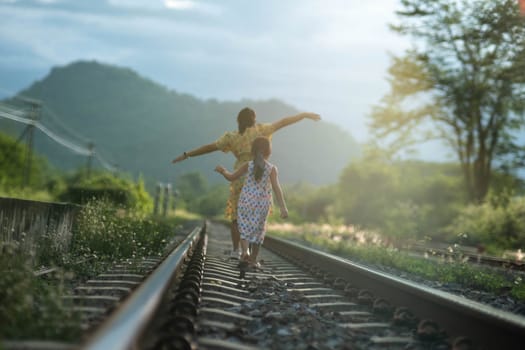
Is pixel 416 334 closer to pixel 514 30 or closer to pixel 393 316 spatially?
pixel 393 316

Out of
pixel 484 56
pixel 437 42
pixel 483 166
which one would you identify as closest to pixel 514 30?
pixel 484 56

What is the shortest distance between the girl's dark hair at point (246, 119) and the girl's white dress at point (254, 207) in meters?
0.94

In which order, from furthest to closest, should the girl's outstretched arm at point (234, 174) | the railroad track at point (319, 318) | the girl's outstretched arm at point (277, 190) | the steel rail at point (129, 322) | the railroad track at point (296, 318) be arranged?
the girl's outstretched arm at point (234, 174)
the girl's outstretched arm at point (277, 190)
the railroad track at point (319, 318)
the railroad track at point (296, 318)
the steel rail at point (129, 322)

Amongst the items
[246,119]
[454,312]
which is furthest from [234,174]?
[454,312]

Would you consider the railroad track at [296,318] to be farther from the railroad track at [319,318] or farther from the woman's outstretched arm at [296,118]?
the woman's outstretched arm at [296,118]

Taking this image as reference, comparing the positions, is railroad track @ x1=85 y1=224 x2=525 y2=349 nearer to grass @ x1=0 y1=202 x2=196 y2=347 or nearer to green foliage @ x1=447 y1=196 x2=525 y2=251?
grass @ x1=0 y1=202 x2=196 y2=347

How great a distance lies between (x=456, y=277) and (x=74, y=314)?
6.38 metres

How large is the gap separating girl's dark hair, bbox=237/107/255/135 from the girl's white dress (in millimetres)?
944

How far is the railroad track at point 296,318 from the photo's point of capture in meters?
2.60

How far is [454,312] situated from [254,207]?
340 cm

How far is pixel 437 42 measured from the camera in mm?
27625

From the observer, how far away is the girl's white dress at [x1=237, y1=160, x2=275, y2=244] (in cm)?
660

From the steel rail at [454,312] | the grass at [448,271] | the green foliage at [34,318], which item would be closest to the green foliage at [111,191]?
the grass at [448,271]

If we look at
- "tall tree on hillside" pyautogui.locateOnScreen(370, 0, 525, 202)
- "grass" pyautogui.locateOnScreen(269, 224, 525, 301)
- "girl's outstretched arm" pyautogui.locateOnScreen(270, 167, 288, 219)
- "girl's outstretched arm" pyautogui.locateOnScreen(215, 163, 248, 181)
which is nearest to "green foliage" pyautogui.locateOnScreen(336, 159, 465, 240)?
"tall tree on hillside" pyautogui.locateOnScreen(370, 0, 525, 202)
